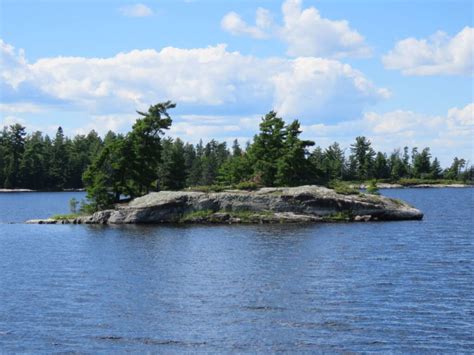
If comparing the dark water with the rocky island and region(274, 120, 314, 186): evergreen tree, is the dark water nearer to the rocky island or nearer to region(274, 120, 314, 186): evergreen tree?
the rocky island

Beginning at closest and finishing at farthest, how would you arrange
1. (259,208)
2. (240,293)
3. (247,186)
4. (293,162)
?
1. (240,293)
2. (259,208)
3. (247,186)
4. (293,162)

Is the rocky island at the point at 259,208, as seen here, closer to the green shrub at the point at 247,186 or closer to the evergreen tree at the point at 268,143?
the green shrub at the point at 247,186

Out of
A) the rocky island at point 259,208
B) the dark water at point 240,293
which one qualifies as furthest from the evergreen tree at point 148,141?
the dark water at point 240,293

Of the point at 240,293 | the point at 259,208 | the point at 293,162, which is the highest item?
the point at 293,162

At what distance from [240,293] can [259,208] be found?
41210 millimetres

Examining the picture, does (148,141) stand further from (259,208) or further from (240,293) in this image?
(240,293)

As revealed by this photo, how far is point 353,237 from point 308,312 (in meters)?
29.6

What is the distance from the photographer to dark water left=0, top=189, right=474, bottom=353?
28.2 meters

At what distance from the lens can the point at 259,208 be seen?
7788cm

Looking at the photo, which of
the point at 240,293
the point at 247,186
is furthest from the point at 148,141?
the point at 240,293

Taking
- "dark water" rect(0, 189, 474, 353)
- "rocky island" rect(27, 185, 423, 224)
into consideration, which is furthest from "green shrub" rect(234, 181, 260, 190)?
"dark water" rect(0, 189, 474, 353)

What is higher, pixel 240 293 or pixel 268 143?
pixel 268 143

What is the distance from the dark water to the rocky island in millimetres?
14152

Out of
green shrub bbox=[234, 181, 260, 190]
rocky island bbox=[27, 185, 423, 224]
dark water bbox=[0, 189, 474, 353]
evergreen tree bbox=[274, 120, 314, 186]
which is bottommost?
dark water bbox=[0, 189, 474, 353]
